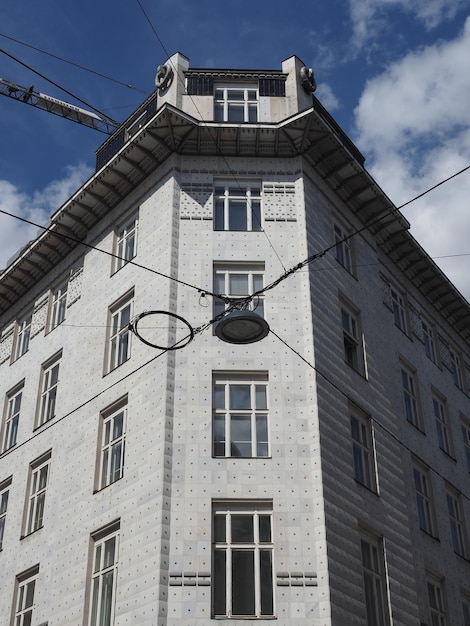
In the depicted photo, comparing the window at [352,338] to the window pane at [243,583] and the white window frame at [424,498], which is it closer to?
the white window frame at [424,498]

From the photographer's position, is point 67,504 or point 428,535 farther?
point 428,535

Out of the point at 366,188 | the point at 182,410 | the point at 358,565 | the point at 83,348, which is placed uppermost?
the point at 366,188

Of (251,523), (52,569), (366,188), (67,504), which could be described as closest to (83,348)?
(67,504)

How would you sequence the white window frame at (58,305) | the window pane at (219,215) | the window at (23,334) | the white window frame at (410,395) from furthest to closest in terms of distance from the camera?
the window at (23,334)
the white window frame at (58,305)
the white window frame at (410,395)
the window pane at (219,215)

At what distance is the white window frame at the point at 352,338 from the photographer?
27.8 meters

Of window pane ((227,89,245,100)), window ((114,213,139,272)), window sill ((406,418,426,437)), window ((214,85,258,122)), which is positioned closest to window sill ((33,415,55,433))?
window ((114,213,139,272))

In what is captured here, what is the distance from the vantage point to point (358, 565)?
22984 millimetres

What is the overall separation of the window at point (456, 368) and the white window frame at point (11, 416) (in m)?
18.0

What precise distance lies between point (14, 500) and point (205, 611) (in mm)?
11245

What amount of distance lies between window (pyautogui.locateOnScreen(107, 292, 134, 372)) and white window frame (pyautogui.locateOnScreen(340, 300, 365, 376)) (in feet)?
22.7

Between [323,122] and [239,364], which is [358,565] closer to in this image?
[239,364]

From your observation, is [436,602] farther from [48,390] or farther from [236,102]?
[236,102]

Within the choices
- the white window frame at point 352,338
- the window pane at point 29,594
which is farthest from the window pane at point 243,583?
the window pane at point 29,594

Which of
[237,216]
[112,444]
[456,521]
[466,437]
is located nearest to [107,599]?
[112,444]
